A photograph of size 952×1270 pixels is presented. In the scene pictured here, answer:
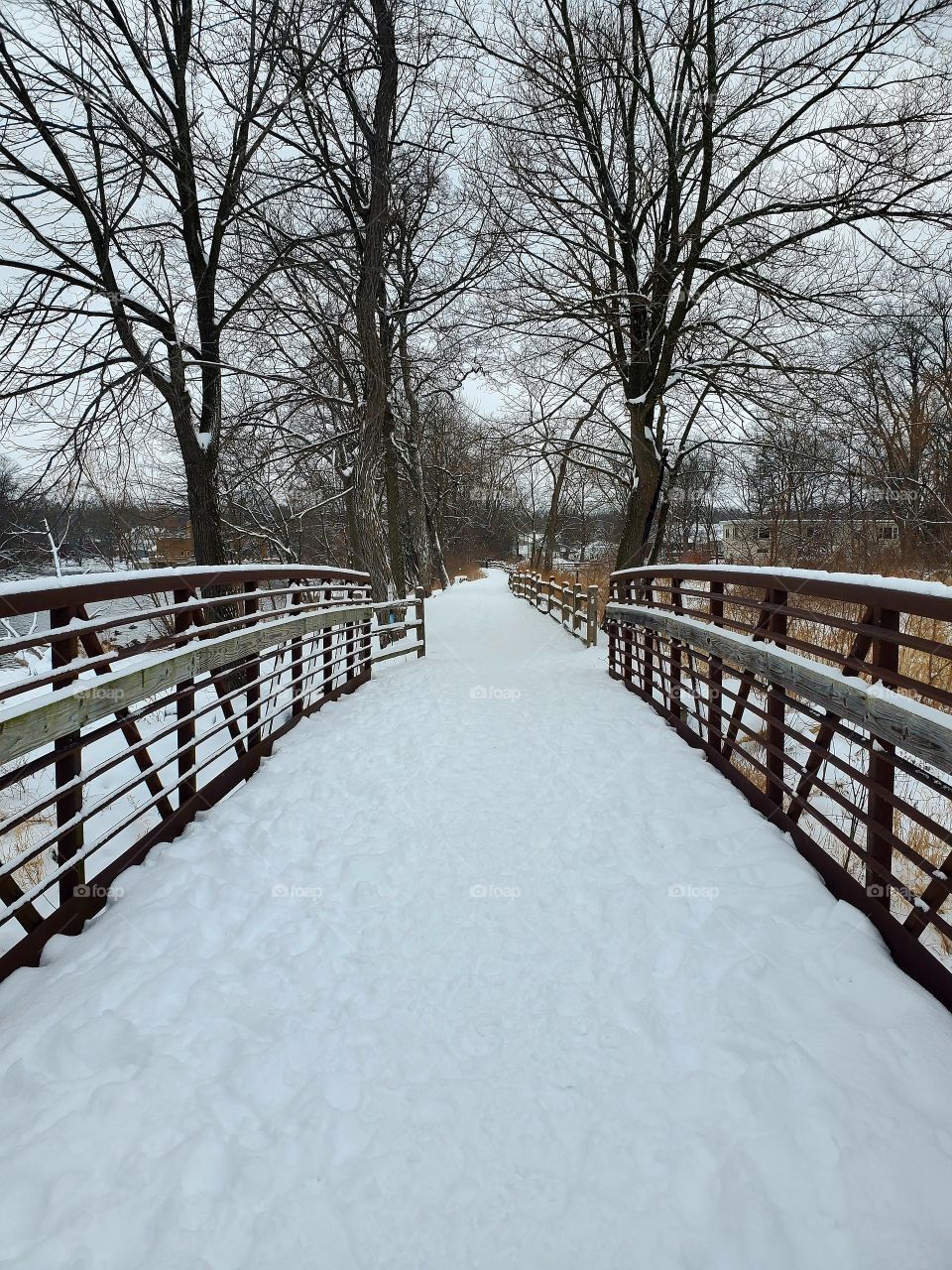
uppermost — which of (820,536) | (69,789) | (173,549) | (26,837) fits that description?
(173,549)

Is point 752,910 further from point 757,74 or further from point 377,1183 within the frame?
point 757,74

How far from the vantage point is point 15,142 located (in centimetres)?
685

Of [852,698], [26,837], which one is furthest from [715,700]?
[26,837]

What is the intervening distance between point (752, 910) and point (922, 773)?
3.12ft

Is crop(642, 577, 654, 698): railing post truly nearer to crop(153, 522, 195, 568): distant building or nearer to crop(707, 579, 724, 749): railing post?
crop(707, 579, 724, 749): railing post

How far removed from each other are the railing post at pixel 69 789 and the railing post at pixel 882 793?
338 cm

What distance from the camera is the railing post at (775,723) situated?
3.40 m

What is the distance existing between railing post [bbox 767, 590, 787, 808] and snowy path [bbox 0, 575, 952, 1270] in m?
0.26

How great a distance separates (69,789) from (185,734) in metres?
1.22

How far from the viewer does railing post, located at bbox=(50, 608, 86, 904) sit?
2.58 metres

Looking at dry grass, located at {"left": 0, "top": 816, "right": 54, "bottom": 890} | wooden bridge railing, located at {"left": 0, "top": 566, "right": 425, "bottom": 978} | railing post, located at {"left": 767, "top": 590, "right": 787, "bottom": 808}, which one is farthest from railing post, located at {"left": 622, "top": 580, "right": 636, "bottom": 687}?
dry grass, located at {"left": 0, "top": 816, "right": 54, "bottom": 890}

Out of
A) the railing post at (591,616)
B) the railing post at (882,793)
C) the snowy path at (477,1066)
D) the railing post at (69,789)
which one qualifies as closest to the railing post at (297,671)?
the snowy path at (477,1066)

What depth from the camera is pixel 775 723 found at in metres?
3.46

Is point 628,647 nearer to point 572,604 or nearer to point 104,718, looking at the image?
point 104,718
